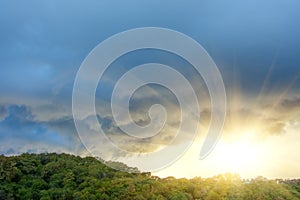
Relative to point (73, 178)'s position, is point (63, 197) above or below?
below

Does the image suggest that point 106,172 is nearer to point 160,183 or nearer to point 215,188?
point 160,183

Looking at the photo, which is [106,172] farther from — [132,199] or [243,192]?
[243,192]

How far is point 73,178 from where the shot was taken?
39.8 meters

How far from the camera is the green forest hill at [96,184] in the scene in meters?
35.7

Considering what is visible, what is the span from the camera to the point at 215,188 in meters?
45.3

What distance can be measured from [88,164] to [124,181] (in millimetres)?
8305

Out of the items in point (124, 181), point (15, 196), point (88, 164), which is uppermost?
point (88, 164)

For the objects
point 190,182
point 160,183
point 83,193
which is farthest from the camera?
point 190,182

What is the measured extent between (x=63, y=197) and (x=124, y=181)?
732cm

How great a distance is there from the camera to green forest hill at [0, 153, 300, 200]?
35.7 metres

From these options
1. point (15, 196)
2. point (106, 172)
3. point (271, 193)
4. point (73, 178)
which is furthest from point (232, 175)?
point (15, 196)

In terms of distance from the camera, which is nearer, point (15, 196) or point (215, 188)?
point (15, 196)

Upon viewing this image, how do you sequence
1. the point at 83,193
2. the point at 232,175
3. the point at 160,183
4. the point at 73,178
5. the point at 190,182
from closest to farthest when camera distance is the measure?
the point at 83,193 → the point at 73,178 → the point at 160,183 → the point at 190,182 → the point at 232,175

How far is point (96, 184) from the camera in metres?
39.1
